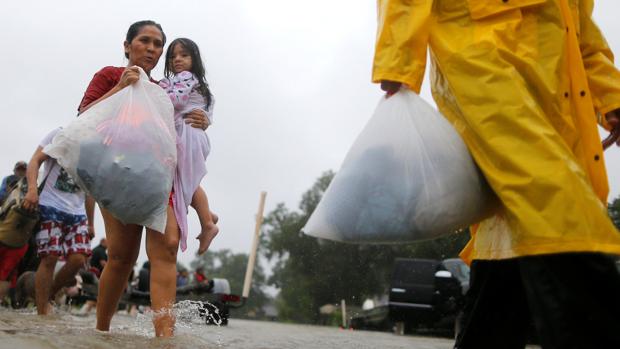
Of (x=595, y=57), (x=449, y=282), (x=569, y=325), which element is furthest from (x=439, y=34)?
(x=449, y=282)

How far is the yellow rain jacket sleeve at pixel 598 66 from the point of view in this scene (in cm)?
297

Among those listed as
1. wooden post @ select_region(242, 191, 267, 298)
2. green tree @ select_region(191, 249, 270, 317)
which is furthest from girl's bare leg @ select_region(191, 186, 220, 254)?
green tree @ select_region(191, 249, 270, 317)

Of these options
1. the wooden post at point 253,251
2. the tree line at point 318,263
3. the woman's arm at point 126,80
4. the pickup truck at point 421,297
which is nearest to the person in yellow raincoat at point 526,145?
the woman's arm at point 126,80

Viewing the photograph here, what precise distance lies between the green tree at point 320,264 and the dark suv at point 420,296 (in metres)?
35.0

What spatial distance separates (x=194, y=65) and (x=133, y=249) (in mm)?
1102

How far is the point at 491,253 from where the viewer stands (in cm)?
268

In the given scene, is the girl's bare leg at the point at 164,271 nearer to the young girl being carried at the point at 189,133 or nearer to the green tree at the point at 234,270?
the young girl being carried at the point at 189,133

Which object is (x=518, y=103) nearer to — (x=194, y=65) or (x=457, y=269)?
(x=194, y=65)

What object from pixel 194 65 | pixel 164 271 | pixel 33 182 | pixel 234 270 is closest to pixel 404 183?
pixel 164 271

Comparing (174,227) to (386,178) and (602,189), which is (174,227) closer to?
(386,178)

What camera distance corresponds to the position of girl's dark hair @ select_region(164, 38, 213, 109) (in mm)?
4277

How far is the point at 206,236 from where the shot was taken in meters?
4.13

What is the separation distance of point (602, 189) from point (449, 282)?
9138mm

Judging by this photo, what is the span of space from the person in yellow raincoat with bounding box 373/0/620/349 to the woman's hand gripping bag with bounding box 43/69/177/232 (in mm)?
1296
